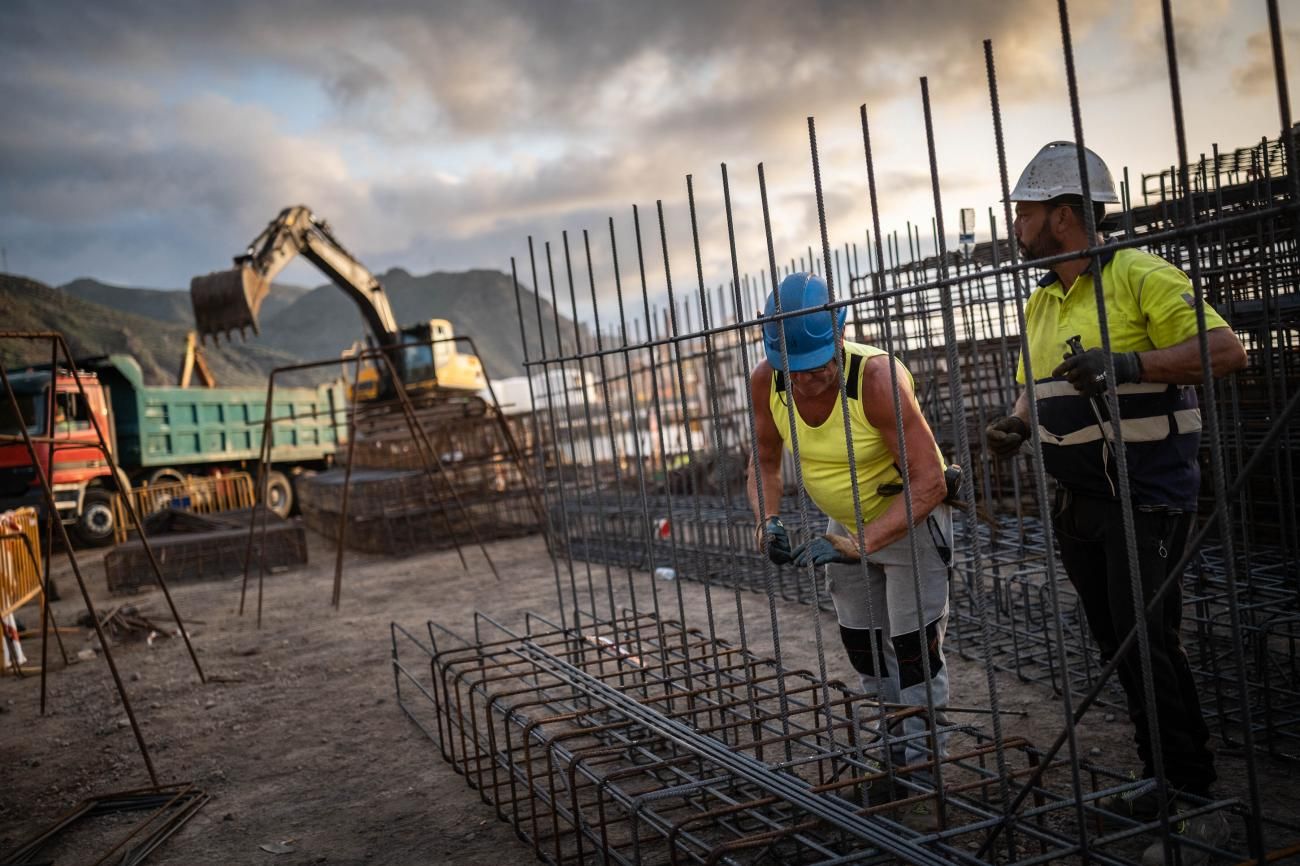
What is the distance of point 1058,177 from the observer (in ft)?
9.79

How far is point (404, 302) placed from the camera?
11988cm

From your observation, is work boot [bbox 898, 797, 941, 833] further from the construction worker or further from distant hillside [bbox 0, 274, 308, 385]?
distant hillside [bbox 0, 274, 308, 385]

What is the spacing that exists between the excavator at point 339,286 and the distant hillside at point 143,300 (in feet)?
316

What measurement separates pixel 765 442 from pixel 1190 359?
5.27 feet

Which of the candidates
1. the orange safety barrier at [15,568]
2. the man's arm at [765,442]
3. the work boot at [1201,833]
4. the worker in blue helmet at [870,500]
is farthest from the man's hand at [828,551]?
the orange safety barrier at [15,568]

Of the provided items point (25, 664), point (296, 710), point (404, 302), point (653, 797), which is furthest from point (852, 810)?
point (404, 302)

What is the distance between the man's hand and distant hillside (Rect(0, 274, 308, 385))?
5427 cm

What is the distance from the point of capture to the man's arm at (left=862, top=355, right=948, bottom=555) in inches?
124

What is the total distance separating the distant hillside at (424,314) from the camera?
102 m

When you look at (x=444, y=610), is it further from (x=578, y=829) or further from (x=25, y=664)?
(x=578, y=829)

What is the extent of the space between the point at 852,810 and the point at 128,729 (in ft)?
17.3

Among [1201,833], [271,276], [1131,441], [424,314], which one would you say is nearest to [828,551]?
[1131,441]

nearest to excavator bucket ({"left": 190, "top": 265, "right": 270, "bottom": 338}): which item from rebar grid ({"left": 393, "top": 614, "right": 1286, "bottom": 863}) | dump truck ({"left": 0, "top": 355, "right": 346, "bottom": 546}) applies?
dump truck ({"left": 0, "top": 355, "right": 346, "bottom": 546})

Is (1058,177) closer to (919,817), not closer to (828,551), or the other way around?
(828,551)
